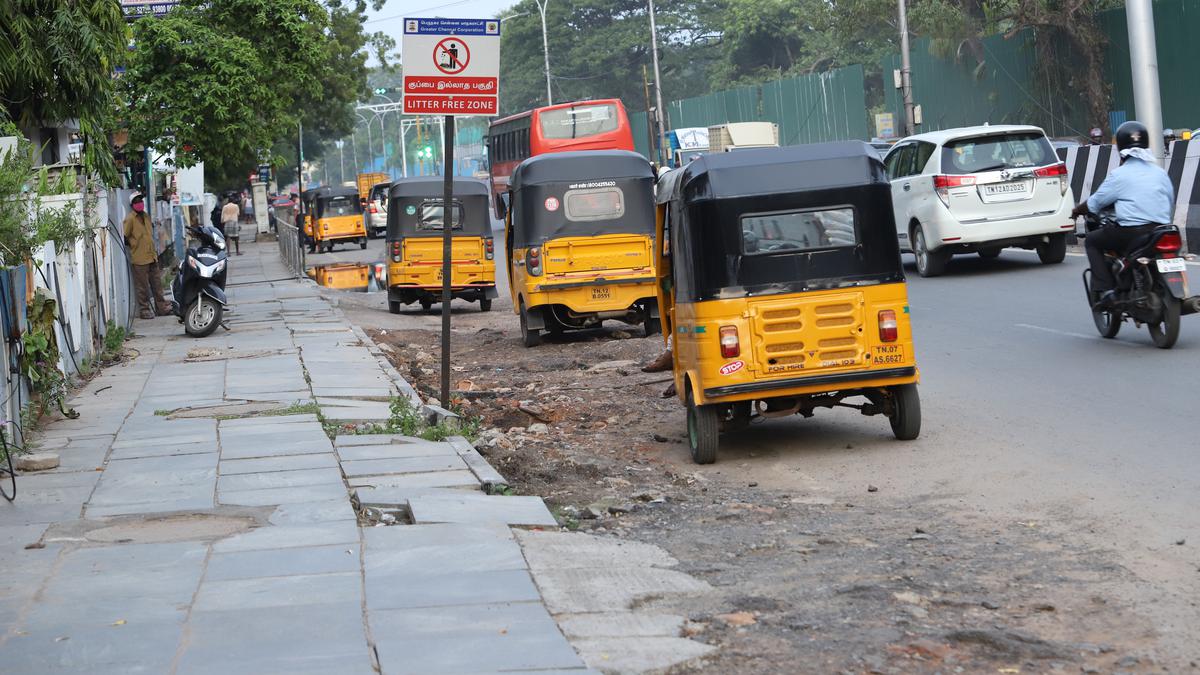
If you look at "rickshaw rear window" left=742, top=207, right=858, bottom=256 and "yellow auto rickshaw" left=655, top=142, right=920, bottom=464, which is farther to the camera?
"rickshaw rear window" left=742, top=207, right=858, bottom=256

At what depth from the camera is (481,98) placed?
36.7ft

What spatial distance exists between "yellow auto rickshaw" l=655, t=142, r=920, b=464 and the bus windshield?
103ft

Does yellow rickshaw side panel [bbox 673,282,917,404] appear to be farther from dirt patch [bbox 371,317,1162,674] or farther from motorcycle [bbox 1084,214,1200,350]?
motorcycle [bbox 1084,214,1200,350]

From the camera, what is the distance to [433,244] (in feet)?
77.1

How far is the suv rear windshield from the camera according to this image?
18.6 metres

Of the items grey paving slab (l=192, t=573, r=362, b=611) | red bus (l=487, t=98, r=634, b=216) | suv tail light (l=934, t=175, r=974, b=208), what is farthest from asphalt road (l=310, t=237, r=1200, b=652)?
red bus (l=487, t=98, r=634, b=216)

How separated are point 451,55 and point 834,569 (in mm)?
6327

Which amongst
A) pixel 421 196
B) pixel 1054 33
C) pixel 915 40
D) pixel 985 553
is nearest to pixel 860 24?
pixel 915 40

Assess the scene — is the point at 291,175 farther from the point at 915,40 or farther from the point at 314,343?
the point at 314,343

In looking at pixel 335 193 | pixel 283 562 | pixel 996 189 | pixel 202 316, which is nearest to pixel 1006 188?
pixel 996 189

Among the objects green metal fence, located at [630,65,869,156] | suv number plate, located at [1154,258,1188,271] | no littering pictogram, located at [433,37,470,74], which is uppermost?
green metal fence, located at [630,65,869,156]

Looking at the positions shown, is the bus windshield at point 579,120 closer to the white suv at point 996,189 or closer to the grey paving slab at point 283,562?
the white suv at point 996,189

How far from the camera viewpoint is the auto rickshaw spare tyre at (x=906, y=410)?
9.09 metres

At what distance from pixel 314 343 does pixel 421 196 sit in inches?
274
